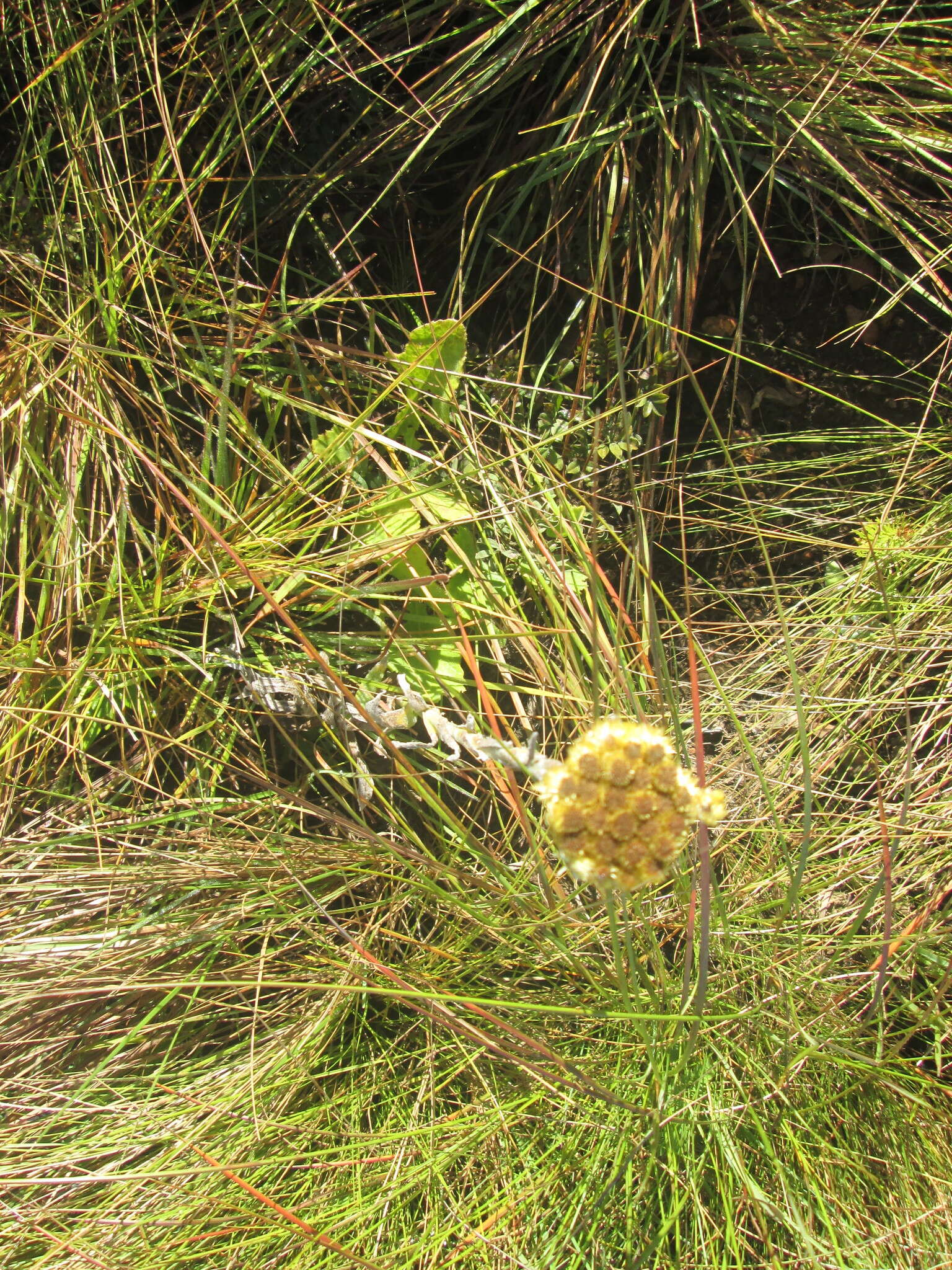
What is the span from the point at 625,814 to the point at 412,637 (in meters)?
0.58

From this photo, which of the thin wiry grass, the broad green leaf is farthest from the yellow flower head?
the broad green leaf

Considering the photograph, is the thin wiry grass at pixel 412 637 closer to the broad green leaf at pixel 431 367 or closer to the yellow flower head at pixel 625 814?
the broad green leaf at pixel 431 367

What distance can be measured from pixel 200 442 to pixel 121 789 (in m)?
0.50

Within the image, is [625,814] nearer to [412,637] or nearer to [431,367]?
[412,637]

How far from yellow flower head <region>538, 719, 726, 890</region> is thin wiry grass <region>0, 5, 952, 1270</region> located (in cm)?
36

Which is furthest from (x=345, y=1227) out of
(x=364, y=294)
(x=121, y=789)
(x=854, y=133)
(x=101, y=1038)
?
(x=854, y=133)

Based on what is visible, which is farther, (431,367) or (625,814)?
(431,367)

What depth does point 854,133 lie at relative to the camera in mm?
1159

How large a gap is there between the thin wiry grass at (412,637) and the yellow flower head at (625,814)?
0.36 metres

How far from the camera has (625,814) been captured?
0.57m

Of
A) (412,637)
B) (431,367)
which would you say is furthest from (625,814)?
(431,367)

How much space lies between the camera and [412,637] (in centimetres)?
111

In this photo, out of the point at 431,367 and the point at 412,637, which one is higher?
the point at 431,367

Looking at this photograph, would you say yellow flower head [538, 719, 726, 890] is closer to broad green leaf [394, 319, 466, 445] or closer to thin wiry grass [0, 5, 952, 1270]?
thin wiry grass [0, 5, 952, 1270]
